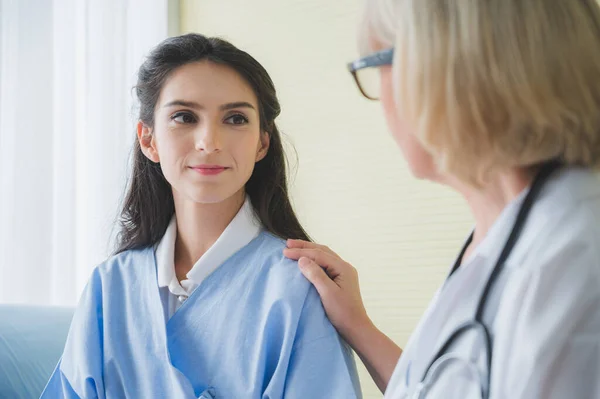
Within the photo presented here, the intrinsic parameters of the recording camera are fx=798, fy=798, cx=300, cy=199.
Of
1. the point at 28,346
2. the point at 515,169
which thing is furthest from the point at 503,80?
the point at 28,346

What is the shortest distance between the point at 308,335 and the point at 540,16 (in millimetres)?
797

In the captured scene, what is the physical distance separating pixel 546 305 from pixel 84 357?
1062 millimetres

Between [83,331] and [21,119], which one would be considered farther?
[21,119]

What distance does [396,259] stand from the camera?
8.64ft

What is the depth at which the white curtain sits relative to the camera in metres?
2.56

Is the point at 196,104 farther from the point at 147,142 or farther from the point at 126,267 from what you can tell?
the point at 126,267

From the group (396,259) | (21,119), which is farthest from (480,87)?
(21,119)

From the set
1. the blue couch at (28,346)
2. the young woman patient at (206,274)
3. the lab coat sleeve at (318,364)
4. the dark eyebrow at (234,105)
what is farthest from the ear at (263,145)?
the blue couch at (28,346)

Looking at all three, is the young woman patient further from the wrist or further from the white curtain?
the white curtain

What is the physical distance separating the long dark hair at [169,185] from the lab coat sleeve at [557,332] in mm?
961

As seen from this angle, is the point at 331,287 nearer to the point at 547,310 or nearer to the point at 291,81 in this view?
the point at 547,310

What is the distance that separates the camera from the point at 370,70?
837mm

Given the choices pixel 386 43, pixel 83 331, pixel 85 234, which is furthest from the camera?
pixel 85 234

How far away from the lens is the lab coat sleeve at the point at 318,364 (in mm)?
1338
